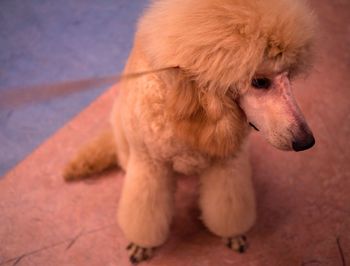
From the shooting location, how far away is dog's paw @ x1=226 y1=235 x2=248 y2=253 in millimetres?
1059

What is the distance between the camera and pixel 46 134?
4.42 feet

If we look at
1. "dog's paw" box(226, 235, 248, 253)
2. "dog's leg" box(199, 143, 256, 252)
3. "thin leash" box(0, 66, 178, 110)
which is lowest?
"dog's paw" box(226, 235, 248, 253)

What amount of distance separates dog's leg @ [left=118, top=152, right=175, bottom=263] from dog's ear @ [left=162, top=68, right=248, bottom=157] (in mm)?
207

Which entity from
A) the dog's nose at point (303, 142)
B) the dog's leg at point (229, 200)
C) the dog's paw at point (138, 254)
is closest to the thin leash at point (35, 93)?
the dog's nose at point (303, 142)

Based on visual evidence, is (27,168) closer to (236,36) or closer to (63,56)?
(63,56)

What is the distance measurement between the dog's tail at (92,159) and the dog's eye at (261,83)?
2.15 ft

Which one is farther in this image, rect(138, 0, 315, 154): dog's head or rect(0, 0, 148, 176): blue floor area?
rect(0, 0, 148, 176): blue floor area

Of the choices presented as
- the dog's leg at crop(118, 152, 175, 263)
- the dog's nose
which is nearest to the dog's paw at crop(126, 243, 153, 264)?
the dog's leg at crop(118, 152, 175, 263)

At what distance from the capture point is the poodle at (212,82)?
601 mm

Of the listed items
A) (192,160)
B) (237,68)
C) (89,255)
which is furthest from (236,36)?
(89,255)

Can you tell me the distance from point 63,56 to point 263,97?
1192 mm

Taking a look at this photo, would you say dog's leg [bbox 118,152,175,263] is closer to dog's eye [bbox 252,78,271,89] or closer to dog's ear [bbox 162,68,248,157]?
dog's ear [bbox 162,68,248,157]

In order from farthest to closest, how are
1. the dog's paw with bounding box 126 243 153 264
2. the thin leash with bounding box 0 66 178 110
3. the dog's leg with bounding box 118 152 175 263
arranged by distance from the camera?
the dog's paw with bounding box 126 243 153 264 → the dog's leg with bounding box 118 152 175 263 → the thin leash with bounding box 0 66 178 110

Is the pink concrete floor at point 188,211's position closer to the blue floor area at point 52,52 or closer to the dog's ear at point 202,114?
the blue floor area at point 52,52
